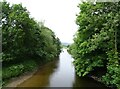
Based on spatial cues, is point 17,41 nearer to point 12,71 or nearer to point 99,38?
point 12,71

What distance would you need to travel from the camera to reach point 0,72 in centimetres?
2272

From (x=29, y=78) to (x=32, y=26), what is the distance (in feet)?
26.3

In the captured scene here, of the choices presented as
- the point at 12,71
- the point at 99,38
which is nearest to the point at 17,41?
the point at 12,71

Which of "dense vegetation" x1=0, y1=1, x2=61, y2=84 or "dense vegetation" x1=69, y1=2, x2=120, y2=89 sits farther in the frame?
"dense vegetation" x1=0, y1=1, x2=61, y2=84

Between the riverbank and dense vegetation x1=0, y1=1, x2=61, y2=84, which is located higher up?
dense vegetation x1=0, y1=1, x2=61, y2=84

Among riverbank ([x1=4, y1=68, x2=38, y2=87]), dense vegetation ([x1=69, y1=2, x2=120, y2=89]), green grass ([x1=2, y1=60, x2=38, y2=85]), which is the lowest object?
riverbank ([x1=4, y1=68, x2=38, y2=87])

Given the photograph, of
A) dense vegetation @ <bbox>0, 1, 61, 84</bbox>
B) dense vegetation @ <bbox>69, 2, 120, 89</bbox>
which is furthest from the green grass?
dense vegetation @ <bbox>69, 2, 120, 89</bbox>

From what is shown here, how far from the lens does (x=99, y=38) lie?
67.6 ft

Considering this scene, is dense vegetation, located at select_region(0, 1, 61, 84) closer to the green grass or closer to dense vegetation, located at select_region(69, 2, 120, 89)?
the green grass

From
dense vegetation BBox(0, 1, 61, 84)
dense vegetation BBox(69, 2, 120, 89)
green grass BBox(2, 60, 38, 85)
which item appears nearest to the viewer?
dense vegetation BBox(69, 2, 120, 89)

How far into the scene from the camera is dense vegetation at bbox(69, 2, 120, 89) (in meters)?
19.7

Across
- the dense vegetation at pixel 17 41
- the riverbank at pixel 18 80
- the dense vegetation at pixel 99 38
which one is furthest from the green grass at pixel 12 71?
the dense vegetation at pixel 99 38

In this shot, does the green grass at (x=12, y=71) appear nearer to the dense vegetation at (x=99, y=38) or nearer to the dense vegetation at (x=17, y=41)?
the dense vegetation at (x=17, y=41)

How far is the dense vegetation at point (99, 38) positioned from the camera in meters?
19.7
